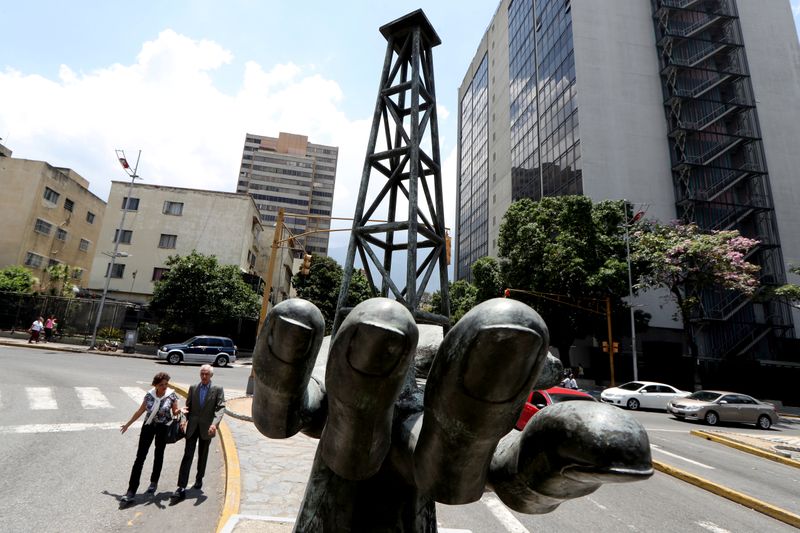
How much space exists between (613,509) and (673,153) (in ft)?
106

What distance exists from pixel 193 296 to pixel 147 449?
23471mm

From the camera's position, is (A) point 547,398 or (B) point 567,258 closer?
(A) point 547,398

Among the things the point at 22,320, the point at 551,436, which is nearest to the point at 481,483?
the point at 551,436

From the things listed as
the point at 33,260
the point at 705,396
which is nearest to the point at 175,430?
the point at 705,396

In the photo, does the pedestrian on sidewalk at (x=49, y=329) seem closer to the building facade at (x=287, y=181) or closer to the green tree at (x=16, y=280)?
the green tree at (x=16, y=280)

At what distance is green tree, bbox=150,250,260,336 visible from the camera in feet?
87.1

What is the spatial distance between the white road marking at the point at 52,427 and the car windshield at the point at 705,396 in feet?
66.8

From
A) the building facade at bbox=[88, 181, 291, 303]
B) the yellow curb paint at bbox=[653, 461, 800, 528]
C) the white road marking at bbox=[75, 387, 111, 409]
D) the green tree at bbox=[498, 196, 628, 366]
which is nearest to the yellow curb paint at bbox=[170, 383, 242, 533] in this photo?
the white road marking at bbox=[75, 387, 111, 409]

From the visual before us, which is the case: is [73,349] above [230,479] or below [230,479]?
above

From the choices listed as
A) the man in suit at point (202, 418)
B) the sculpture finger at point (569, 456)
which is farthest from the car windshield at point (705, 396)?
the sculpture finger at point (569, 456)

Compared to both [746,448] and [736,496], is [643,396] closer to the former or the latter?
[746,448]

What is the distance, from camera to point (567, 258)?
2261 centimetres

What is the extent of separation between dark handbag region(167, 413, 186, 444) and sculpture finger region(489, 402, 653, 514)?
5.94 metres

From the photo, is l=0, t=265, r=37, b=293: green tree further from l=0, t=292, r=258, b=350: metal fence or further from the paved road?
the paved road
